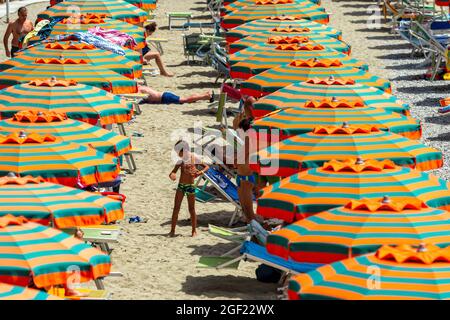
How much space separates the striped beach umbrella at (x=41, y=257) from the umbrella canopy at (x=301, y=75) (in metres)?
7.96

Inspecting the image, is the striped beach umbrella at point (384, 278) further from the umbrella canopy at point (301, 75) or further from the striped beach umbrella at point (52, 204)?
→ the umbrella canopy at point (301, 75)

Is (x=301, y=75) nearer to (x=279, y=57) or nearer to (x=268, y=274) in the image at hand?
(x=279, y=57)

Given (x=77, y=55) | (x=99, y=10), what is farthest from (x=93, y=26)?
(x=77, y=55)

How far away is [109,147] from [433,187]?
362 cm

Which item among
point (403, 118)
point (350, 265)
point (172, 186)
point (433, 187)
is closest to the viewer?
point (350, 265)

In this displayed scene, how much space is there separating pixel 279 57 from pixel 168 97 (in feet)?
15.2

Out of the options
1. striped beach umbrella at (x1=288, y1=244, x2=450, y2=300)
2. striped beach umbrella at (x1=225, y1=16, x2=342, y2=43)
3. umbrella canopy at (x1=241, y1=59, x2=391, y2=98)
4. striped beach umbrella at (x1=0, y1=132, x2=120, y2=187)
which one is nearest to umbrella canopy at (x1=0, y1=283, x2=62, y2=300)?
striped beach umbrella at (x1=288, y1=244, x2=450, y2=300)

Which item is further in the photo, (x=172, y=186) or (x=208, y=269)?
(x=172, y=186)

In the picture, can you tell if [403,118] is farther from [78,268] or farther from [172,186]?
[78,268]

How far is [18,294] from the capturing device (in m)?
7.68

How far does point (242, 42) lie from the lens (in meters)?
20.6
